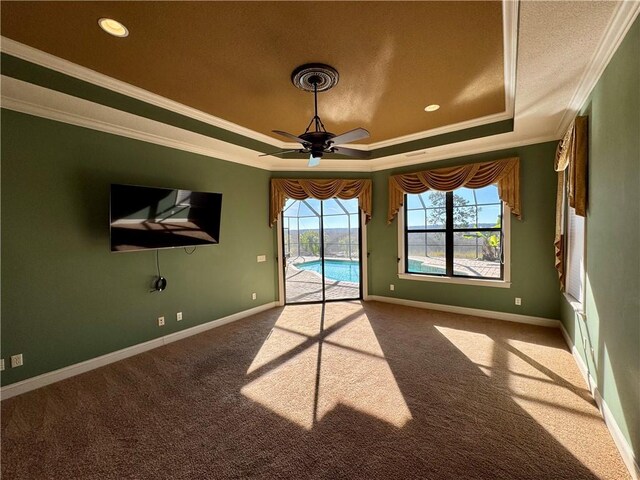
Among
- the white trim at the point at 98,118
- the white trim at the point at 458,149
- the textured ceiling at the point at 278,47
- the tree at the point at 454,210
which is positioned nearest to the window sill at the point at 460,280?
the tree at the point at 454,210

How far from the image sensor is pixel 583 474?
162 cm

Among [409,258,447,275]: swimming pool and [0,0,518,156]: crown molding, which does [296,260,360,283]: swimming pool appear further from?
[0,0,518,156]: crown molding

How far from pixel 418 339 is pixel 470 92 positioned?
284 centimetres

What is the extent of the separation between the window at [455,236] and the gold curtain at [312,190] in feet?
2.88

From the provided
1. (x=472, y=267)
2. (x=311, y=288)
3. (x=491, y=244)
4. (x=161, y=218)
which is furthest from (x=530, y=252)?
(x=161, y=218)

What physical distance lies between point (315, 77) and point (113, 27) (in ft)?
4.85

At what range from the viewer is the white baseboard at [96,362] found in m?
2.52

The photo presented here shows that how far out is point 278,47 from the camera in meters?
2.16

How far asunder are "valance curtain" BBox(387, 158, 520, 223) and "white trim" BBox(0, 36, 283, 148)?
285 cm

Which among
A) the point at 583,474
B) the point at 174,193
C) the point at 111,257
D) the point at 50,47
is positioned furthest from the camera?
the point at 174,193

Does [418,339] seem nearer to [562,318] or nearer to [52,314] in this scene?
[562,318]

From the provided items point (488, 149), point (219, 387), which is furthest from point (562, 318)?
point (219, 387)

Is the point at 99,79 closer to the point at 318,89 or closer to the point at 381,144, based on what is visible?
the point at 318,89

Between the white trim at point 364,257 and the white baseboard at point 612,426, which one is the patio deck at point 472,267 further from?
the white baseboard at point 612,426
